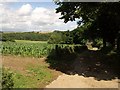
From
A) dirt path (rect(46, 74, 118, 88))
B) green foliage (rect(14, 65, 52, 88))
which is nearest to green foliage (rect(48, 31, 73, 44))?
green foliage (rect(14, 65, 52, 88))

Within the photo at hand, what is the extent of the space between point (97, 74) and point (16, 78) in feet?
23.5

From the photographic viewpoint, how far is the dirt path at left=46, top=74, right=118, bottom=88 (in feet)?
56.4

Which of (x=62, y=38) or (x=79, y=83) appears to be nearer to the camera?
(x=79, y=83)

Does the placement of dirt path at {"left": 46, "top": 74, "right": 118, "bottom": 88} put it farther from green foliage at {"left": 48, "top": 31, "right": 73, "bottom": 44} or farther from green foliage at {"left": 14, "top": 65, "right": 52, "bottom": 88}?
green foliage at {"left": 48, "top": 31, "right": 73, "bottom": 44}

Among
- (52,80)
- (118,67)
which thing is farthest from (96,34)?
(52,80)

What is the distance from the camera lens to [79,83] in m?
18.1

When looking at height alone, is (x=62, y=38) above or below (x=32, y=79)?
above

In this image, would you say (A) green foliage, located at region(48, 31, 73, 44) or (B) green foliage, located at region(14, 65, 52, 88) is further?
(A) green foliage, located at region(48, 31, 73, 44)

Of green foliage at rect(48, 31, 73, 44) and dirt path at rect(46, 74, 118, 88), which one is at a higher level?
green foliage at rect(48, 31, 73, 44)

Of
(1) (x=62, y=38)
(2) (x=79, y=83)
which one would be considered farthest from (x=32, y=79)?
(1) (x=62, y=38)

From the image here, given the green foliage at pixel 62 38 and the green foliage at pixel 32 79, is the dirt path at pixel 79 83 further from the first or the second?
the green foliage at pixel 62 38

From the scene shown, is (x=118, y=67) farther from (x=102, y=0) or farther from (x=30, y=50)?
(x=30, y=50)

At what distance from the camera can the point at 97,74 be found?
2212 centimetres

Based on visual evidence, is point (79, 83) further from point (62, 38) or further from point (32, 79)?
point (62, 38)
